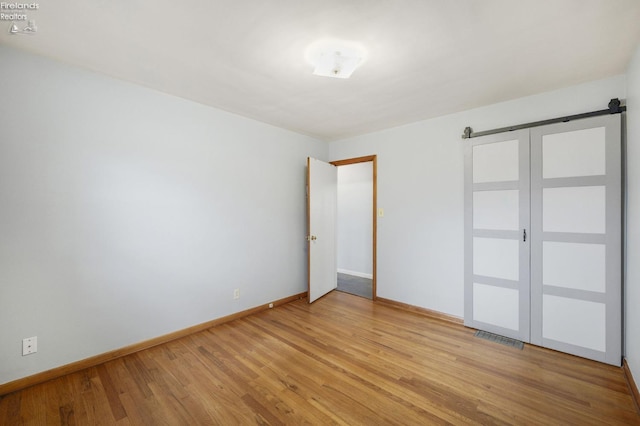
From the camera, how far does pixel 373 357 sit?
2416 mm

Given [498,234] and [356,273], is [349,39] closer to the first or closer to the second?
[498,234]

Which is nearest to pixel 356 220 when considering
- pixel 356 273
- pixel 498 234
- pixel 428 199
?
pixel 356 273

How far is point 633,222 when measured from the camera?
203 centimetres

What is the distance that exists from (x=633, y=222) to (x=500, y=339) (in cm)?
153

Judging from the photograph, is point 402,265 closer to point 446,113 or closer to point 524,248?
point 524,248

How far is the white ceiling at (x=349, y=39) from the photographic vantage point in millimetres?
1528

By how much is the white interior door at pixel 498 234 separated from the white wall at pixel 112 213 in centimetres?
262

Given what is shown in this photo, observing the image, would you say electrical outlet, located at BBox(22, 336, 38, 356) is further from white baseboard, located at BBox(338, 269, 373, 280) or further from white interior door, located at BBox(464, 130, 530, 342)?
white baseboard, located at BBox(338, 269, 373, 280)

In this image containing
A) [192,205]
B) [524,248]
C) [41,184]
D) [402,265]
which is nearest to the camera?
[41,184]

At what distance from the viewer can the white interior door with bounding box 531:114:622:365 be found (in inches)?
88.5

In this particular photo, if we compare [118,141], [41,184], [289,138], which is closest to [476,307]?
[289,138]

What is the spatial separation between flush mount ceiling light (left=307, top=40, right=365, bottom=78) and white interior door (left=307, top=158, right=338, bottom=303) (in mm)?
1856

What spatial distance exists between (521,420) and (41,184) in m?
3.79

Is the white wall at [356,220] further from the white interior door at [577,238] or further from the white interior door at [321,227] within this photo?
the white interior door at [577,238]
